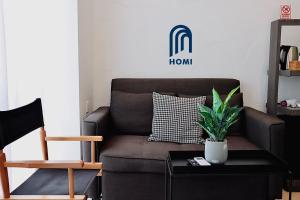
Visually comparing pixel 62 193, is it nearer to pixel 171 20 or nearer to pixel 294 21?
pixel 171 20

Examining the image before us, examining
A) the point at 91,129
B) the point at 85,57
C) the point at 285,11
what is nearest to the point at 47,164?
the point at 91,129

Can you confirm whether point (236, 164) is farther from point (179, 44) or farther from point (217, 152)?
point (179, 44)

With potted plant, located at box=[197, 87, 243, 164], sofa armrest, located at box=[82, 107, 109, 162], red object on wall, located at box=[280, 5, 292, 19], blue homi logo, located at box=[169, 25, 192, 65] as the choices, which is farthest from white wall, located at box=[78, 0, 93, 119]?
red object on wall, located at box=[280, 5, 292, 19]

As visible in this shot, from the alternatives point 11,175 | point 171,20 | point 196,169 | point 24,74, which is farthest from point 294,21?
point 11,175

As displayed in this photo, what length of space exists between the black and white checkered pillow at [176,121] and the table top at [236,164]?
47cm

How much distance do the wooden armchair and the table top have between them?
47cm

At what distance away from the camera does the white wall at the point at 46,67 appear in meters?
2.37

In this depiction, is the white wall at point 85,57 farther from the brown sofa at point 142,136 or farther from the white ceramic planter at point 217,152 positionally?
the white ceramic planter at point 217,152

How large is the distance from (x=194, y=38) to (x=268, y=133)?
1.24 meters

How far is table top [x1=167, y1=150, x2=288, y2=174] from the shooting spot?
173 centimetres

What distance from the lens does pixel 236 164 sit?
72.7 inches

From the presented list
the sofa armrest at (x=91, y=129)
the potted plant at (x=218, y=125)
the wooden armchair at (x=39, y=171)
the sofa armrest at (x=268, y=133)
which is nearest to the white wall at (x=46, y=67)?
the sofa armrest at (x=91, y=129)

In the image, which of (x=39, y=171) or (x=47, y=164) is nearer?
(x=47, y=164)

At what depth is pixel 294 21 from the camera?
2.69 metres
